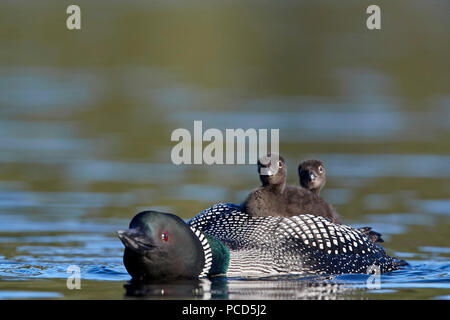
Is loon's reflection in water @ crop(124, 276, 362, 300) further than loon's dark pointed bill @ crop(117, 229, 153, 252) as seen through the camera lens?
Yes

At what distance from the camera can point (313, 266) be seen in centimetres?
828

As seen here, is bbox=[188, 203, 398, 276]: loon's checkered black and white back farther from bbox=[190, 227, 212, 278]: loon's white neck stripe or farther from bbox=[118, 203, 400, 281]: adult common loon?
bbox=[190, 227, 212, 278]: loon's white neck stripe

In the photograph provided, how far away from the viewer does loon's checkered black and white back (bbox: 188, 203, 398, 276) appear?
816 cm

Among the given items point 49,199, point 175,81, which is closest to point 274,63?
point 175,81

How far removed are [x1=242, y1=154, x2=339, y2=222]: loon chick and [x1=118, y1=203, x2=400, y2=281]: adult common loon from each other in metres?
0.11

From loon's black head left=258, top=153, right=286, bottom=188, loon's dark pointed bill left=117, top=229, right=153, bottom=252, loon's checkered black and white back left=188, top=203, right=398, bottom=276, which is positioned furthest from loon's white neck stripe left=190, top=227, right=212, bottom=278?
loon's black head left=258, top=153, right=286, bottom=188

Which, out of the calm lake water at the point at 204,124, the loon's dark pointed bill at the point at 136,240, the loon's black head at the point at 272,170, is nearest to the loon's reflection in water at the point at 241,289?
the calm lake water at the point at 204,124

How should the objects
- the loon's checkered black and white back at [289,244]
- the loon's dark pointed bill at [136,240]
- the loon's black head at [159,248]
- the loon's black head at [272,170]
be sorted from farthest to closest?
1. the loon's black head at [272,170]
2. the loon's checkered black and white back at [289,244]
3. the loon's black head at [159,248]
4. the loon's dark pointed bill at [136,240]

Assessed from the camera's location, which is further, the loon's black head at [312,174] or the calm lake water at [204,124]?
the loon's black head at [312,174]

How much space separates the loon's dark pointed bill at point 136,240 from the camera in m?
7.25

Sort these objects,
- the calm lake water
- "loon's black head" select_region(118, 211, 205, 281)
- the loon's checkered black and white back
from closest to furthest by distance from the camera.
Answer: "loon's black head" select_region(118, 211, 205, 281)
the loon's checkered black and white back
the calm lake water

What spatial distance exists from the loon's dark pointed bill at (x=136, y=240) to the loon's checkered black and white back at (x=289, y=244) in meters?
0.89

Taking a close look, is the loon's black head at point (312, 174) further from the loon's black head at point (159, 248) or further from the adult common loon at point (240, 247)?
the loon's black head at point (159, 248)
